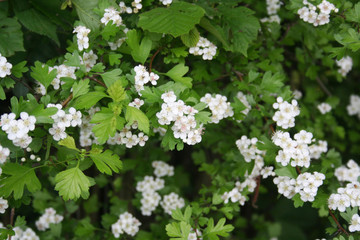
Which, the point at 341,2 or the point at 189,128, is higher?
the point at 341,2

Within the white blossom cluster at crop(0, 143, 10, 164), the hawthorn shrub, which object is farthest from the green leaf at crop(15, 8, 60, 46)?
the white blossom cluster at crop(0, 143, 10, 164)

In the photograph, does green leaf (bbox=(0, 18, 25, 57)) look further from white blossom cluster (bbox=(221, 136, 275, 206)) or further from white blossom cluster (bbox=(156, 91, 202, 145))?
white blossom cluster (bbox=(221, 136, 275, 206))

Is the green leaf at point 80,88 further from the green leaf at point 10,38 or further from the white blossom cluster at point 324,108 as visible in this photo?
the white blossom cluster at point 324,108

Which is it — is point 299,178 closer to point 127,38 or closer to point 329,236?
point 329,236

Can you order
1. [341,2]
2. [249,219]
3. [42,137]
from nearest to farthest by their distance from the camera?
[42,137] < [341,2] < [249,219]

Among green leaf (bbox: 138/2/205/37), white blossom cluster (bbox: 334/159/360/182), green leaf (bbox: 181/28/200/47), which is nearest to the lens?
green leaf (bbox: 138/2/205/37)

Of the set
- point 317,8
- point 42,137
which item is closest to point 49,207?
point 42,137

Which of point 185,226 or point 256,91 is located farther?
point 256,91

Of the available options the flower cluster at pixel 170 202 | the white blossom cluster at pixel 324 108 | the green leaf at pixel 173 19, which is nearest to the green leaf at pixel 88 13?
the green leaf at pixel 173 19
